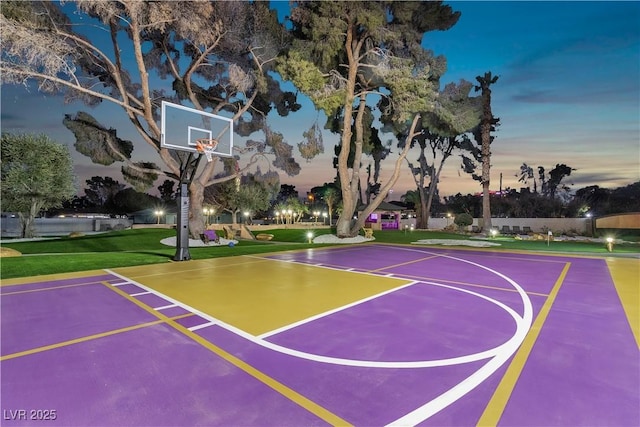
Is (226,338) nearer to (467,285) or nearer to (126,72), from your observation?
(467,285)

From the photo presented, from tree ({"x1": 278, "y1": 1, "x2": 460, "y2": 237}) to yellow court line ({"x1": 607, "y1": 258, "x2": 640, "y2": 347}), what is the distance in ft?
39.6

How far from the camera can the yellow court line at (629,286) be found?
498 centimetres

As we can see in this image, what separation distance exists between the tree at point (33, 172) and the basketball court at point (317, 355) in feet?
54.6

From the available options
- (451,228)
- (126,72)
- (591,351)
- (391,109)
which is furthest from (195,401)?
(451,228)

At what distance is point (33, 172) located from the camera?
19.4m

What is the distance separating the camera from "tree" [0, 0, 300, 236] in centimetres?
1273

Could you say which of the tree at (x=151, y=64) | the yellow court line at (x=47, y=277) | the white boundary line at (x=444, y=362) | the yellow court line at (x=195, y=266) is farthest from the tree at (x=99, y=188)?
the white boundary line at (x=444, y=362)

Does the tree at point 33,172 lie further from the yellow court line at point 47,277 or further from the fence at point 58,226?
the yellow court line at point 47,277

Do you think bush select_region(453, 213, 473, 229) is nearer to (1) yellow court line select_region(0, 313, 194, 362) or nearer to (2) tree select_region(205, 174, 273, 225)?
(2) tree select_region(205, 174, 273, 225)

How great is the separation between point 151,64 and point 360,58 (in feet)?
41.7

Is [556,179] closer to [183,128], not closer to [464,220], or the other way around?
[464,220]

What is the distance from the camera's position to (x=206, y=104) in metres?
21.3

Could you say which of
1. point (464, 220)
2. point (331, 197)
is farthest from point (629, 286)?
point (331, 197)

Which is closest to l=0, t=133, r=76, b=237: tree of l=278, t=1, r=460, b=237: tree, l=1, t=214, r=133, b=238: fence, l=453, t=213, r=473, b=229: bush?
l=1, t=214, r=133, b=238: fence
